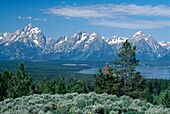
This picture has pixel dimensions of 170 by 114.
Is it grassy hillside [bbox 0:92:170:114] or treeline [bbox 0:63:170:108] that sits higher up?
grassy hillside [bbox 0:92:170:114]

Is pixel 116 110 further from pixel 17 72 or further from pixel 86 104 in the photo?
pixel 17 72

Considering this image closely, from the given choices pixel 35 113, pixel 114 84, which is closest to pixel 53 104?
pixel 35 113

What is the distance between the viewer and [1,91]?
50.3 metres

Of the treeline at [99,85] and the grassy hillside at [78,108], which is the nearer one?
the grassy hillside at [78,108]

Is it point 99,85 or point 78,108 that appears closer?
point 78,108

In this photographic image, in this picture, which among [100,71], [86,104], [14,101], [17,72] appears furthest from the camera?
[17,72]

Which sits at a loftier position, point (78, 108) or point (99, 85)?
point (78, 108)

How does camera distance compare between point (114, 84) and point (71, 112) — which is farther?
point (114, 84)

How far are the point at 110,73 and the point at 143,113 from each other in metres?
32.0

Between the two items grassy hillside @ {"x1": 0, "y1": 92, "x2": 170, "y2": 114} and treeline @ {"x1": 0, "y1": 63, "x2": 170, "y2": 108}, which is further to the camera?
treeline @ {"x1": 0, "y1": 63, "x2": 170, "y2": 108}

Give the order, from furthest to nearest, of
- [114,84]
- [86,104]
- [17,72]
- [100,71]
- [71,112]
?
[17,72] → [100,71] → [114,84] → [86,104] → [71,112]

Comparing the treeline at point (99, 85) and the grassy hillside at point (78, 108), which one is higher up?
the grassy hillside at point (78, 108)

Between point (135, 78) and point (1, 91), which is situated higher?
A: point (135, 78)

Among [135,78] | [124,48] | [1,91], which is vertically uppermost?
[124,48]
